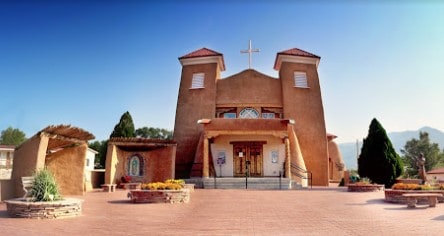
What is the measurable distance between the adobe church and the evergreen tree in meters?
5.54

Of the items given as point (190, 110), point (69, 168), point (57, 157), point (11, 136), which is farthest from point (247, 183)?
point (11, 136)

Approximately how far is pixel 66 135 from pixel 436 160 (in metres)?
58.3

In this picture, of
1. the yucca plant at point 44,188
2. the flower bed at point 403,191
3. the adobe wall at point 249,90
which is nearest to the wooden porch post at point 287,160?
the adobe wall at point 249,90

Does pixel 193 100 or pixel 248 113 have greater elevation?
pixel 193 100

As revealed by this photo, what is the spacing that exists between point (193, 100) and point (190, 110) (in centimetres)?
84

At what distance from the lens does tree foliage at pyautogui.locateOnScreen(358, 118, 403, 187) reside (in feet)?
77.2

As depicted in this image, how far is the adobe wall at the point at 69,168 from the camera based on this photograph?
53.0 feet

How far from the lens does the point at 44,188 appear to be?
964cm

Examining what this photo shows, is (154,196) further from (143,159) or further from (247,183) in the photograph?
(143,159)

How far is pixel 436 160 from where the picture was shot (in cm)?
5662

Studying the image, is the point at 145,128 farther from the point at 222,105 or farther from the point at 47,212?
the point at 47,212

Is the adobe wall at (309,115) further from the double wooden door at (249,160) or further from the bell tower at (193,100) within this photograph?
the bell tower at (193,100)

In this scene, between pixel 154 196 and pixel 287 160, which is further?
pixel 287 160

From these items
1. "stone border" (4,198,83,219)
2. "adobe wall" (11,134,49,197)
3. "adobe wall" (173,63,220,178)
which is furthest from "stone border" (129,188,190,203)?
"adobe wall" (173,63,220,178)
